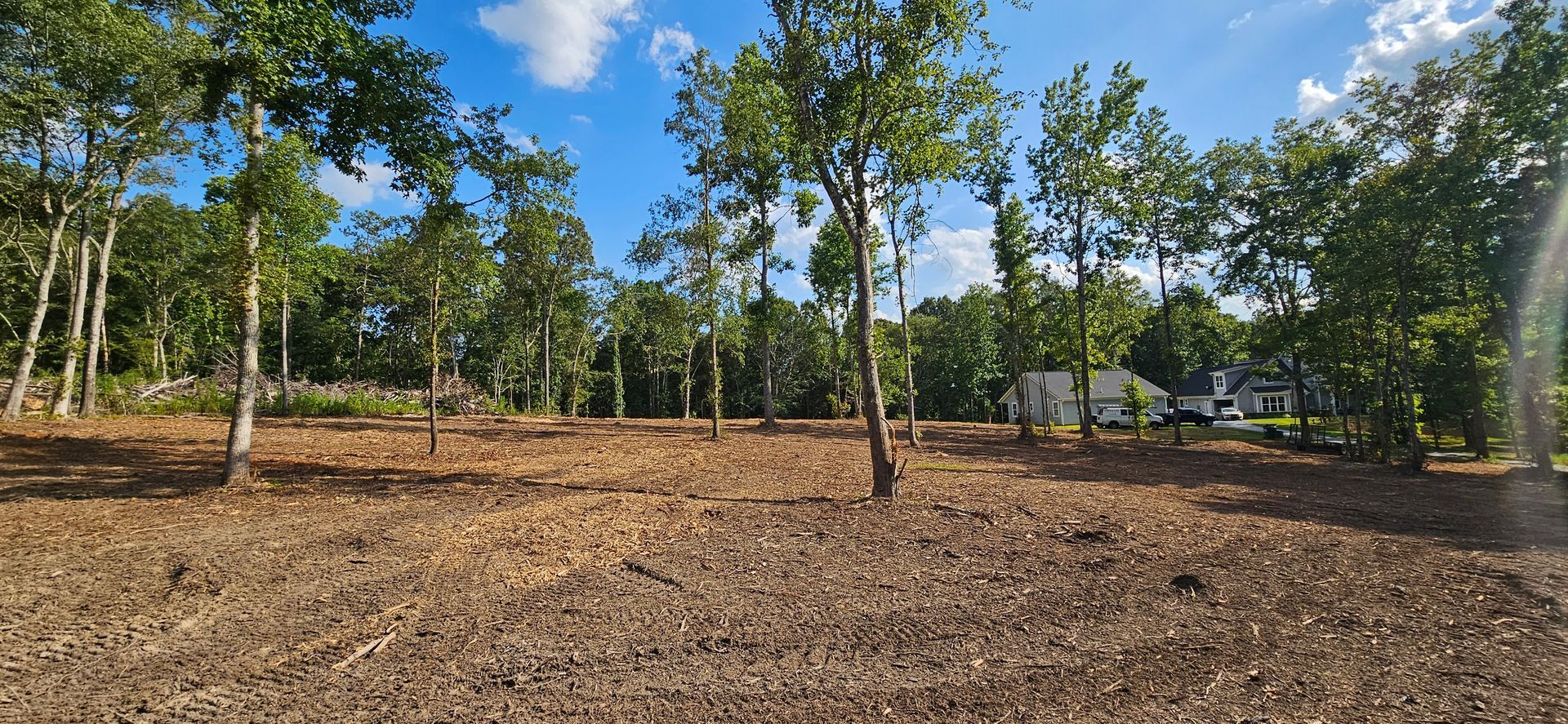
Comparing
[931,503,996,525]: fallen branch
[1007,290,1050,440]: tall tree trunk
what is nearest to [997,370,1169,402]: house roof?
Answer: [1007,290,1050,440]: tall tree trunk

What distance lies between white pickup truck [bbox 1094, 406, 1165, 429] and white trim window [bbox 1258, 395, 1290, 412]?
21.2 metres

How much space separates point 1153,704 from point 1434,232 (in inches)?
708

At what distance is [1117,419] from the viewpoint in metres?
41.0

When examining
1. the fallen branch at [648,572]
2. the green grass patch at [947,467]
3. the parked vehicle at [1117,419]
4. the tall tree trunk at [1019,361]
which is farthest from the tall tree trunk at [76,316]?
the parked vehicle at [1117,419]

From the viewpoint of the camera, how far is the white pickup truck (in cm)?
3884

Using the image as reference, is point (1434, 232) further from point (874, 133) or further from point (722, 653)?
point (722, 653)

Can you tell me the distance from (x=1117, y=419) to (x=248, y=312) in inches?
1861

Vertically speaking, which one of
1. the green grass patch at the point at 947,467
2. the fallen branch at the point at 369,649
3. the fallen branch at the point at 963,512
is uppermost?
the fallen branch at the point at 369,649

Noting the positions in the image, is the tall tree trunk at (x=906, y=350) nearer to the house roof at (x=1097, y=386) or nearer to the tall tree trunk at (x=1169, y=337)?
the tall tree trunk at (x=1169, y=337)

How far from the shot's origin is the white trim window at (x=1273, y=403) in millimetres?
51844

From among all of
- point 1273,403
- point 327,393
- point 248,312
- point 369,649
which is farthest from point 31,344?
point 1273,403

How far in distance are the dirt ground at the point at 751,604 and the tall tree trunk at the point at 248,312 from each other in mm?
497

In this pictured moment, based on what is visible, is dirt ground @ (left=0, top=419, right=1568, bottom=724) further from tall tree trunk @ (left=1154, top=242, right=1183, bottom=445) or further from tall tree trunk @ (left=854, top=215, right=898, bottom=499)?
tall tree trunk @ (left=1154, top=242, right=1183, bottom=445)

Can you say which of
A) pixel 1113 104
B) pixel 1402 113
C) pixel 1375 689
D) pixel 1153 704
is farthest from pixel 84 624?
pixel 1113 104
